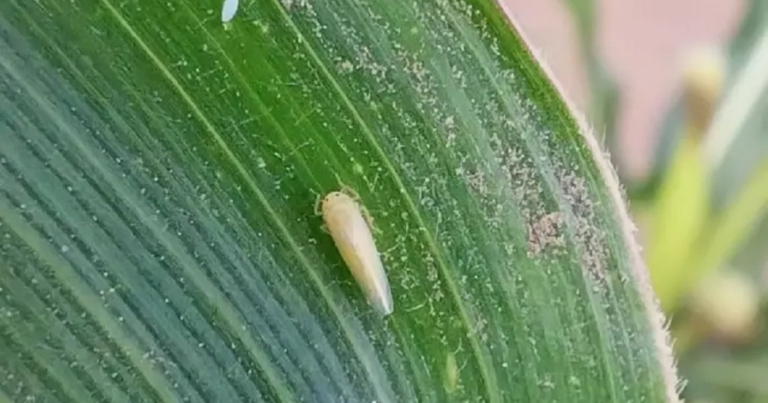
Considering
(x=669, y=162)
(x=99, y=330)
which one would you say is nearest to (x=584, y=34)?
(x=669, y=162)

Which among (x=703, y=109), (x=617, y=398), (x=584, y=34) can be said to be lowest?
(x=617, y=398)

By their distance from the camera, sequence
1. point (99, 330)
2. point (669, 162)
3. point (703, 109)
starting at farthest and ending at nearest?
point (669, 162), point (703, 109), point (99, 330)

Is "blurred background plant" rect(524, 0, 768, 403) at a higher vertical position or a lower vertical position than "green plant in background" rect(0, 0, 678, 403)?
higher

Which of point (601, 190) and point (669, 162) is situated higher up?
point (669, 162)

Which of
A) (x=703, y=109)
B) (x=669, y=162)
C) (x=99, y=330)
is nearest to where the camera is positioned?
(x=99, y=330)

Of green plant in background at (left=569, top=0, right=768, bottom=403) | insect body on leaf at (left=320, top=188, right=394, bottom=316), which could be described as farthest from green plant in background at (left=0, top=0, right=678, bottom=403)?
green plant in background at (left=569, top=0, right=768, bottom=403)

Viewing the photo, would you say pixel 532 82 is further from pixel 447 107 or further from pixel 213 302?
pixel 213 302

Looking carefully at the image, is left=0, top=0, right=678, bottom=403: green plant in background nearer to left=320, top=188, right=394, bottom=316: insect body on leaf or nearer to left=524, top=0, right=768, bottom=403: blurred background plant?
left=320, top=188, right=394, bottom=316: insect body on leaf
